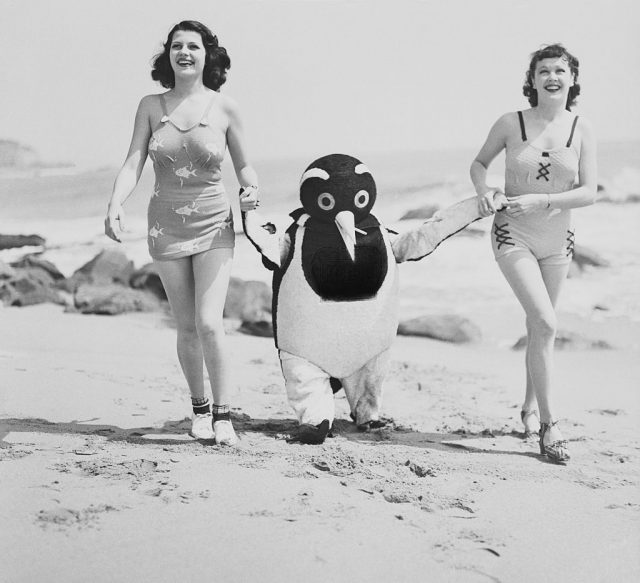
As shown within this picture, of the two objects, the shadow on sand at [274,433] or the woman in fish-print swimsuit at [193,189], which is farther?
the shadow on sand at [274,433]

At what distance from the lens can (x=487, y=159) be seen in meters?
3.52

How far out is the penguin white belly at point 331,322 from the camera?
11.1 feet

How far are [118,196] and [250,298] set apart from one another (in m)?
3.57

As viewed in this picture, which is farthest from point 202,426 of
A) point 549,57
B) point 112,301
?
point 112,301

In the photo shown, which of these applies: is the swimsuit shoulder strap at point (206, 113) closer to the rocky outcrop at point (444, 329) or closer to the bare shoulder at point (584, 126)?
the bare shoulder at point (584, 126)

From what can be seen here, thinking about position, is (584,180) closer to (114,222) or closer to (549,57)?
(549,57)

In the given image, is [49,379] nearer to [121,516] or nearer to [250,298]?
[121,516]

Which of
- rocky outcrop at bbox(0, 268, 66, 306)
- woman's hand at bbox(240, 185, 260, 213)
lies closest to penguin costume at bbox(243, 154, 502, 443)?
woman's hand at bbox(240, 185, 260, 213)

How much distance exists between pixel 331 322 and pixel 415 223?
4107 mm

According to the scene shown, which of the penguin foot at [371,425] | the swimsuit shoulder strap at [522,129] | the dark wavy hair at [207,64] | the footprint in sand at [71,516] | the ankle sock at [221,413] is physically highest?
the dark wavy hair at [207,64]

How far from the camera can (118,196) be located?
3.16 meters

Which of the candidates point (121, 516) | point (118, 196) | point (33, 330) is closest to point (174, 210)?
point (118, 196)

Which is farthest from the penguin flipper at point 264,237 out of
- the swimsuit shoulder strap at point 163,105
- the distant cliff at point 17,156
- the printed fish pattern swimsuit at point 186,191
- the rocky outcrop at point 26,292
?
the distant cliff at point 17,156

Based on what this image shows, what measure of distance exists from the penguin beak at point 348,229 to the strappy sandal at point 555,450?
1.04 m
